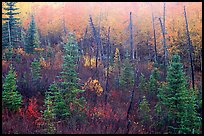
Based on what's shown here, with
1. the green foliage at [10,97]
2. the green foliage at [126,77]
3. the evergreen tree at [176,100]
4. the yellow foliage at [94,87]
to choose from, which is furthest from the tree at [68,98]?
the green foliage at [126,77]

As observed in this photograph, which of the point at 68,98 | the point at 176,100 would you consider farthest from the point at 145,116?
the point at 68,98

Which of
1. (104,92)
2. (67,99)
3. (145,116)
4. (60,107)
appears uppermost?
(67,99)

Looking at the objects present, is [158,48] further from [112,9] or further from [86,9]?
[86,9]

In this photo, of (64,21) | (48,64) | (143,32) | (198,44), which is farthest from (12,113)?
(64,21)

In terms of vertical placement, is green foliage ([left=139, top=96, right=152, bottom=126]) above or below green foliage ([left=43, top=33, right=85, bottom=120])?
below

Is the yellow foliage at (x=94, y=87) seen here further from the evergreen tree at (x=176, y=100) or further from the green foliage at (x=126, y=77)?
the evergreen tree at (x=176, y=100)

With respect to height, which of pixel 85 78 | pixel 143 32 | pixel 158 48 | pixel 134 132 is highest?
pixel 143 32

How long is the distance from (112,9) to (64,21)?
21.8 ft

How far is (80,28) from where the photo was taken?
3444 cm

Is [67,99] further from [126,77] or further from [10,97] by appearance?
[126,77]

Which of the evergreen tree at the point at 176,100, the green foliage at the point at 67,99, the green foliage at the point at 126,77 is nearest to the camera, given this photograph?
the evergreen tree at the point at 176,100

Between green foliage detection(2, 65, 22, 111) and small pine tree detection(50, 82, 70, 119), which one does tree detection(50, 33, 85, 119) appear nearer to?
small pine tree detection(50, 82, 70, 119)

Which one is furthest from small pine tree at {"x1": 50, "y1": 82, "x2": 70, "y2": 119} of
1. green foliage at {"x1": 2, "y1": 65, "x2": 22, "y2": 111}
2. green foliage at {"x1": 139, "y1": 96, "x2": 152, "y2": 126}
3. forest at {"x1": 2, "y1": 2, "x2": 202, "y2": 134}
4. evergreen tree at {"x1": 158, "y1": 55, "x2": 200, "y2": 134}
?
evergreen tree at {"x1": 158, "y1": 55, "x2": 200, "y2": 134}

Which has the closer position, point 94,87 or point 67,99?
point 67,99
